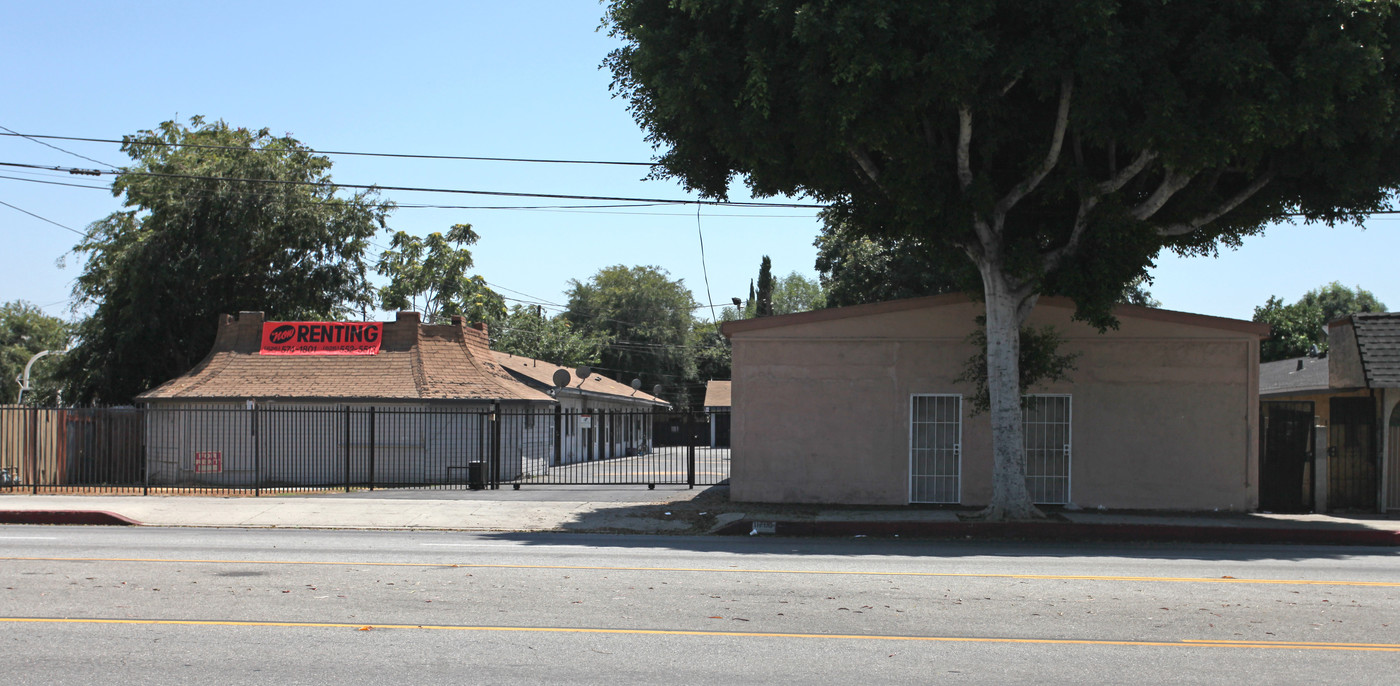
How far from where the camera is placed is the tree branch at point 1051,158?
14422 millimetres

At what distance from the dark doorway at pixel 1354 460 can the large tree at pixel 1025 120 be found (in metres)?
4.18

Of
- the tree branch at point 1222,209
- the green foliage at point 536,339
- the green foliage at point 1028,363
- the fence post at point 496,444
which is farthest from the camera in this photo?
the green foliage at point 536,339

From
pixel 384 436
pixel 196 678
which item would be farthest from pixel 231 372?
pixel 196 678

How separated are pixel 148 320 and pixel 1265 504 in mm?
30437

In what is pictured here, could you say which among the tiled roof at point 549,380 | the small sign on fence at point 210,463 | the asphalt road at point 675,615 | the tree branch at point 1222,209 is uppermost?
the tree branch at point 1222,209

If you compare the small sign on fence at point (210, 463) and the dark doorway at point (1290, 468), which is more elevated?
the dark doorway at point (1290, 468)

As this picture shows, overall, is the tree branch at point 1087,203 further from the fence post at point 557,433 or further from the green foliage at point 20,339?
the green foliage at point 20,339

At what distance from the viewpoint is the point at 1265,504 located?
1878 cm

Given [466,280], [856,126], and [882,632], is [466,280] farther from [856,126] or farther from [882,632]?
[882,632]

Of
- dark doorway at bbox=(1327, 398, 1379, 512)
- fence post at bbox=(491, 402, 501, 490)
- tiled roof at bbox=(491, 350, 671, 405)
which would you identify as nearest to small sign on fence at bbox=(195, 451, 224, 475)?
fence post at bbox=(491, 402, 501, 490)

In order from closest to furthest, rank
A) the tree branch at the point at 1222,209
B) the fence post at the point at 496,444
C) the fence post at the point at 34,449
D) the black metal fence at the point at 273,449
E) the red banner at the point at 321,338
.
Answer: the tree branch at the point at 1222,209
the fence post at the point at 34,449
the fence post at the point at 496,444
the black metal fence at the point at 273,449
the red banner at the point at 321,338

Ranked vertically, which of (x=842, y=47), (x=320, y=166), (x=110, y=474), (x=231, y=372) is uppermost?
(x=320, y=166)

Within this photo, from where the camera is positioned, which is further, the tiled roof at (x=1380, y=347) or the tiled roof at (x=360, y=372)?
the tiled roof at (x=360, y=372)

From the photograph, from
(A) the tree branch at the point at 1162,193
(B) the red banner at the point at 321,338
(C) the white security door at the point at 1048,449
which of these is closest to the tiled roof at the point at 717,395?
(B) the red banner at the point at 321,338
